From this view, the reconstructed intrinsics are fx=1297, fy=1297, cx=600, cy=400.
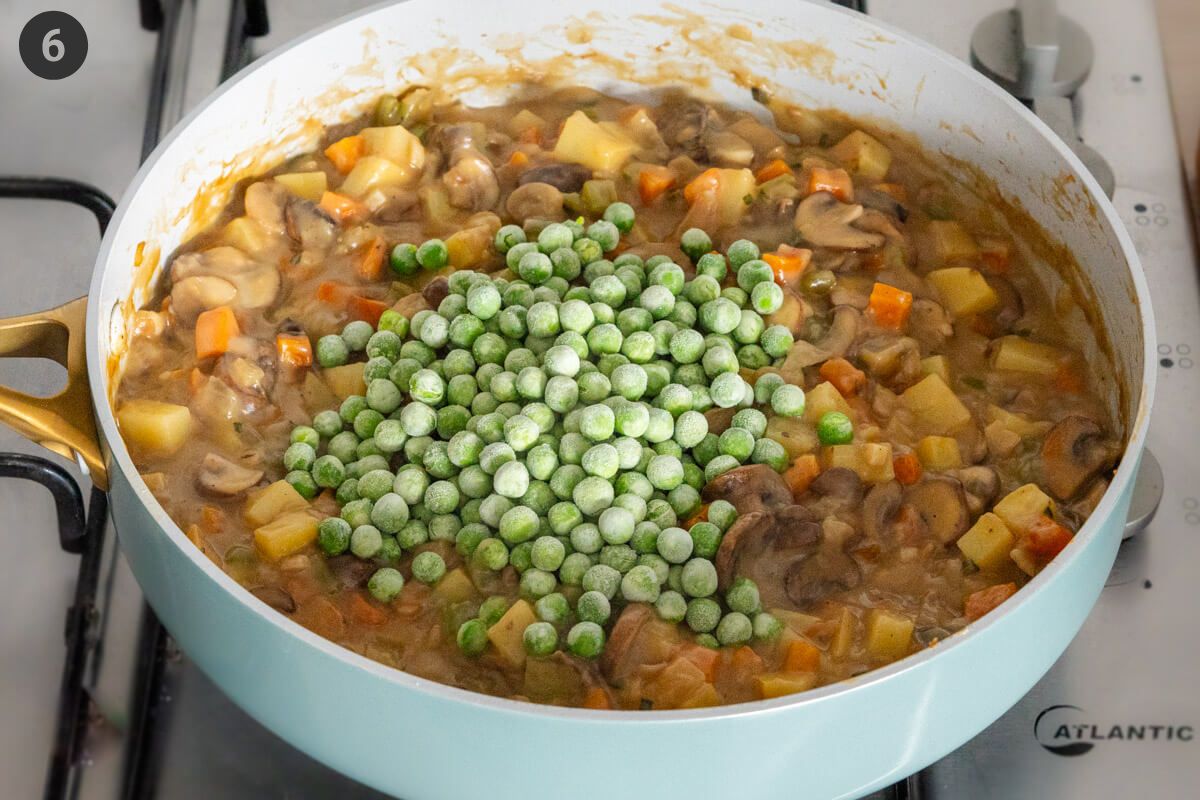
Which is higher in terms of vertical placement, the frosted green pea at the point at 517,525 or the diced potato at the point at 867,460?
the diced potato at the point at 867,460

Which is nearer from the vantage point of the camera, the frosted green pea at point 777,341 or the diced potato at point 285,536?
the diced potato at point 285,536

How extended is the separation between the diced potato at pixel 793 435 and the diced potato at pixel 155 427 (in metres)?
0.87

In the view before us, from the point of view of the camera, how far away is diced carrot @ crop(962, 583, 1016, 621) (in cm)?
171

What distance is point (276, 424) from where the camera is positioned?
6.45ft

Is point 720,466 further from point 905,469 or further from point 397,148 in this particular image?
point 397,148

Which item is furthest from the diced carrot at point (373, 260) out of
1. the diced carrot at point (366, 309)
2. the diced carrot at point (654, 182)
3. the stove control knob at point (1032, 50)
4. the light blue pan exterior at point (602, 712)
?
the stove control knob at point (1032, 50)

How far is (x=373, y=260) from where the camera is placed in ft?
7.11

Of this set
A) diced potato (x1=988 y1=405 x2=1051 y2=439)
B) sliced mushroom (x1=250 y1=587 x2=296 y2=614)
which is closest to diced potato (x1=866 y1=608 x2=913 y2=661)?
diced potato (x1=988 y1=405 x2=1051 y2=439)

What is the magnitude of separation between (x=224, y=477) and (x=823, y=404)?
0.88 meters

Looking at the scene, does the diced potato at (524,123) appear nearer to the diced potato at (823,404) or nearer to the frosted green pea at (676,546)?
the diced potato at (823,404)

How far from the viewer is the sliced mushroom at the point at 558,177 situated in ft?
7.40

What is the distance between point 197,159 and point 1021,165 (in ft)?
4.33

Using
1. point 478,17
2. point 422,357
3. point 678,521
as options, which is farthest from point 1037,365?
point 478,17

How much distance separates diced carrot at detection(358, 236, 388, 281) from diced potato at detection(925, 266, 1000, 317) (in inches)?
36.3
